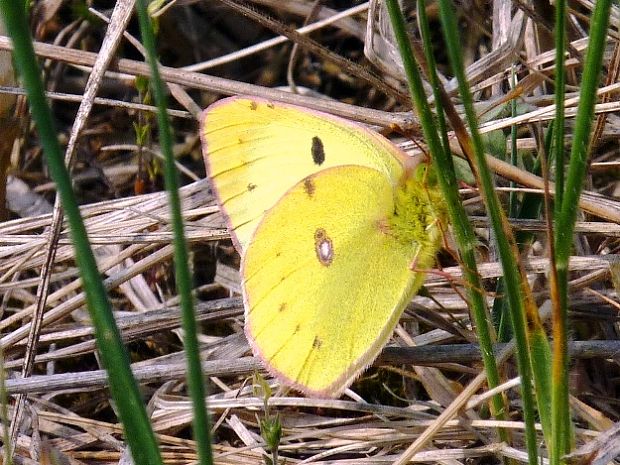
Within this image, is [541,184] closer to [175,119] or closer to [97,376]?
[97,376]

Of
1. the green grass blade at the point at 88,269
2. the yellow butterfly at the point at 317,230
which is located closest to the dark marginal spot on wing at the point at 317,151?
the yellow butterfly at the point at 317,230

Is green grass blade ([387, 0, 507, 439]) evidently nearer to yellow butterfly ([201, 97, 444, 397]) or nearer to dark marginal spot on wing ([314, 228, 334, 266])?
yellow butterfly ([201, 97, 444, 397])

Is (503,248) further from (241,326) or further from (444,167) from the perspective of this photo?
(241,326)

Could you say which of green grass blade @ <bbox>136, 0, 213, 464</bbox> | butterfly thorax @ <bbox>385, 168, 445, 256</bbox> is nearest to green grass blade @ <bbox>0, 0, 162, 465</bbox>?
green grass blade @ <bbox>136, 0, 213, 464</bbox>

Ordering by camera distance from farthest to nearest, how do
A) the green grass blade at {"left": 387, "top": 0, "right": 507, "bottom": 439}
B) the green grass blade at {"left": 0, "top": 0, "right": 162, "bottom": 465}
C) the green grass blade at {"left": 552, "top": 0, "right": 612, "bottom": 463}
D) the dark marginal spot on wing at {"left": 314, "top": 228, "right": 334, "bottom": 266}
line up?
1. the dark marginal spot on wing at {"left": 314, "top": 228, "right": 334, "bottom": 266}
2. the green grass blade at {"left": 387, "top": 0, "right": 507, "bottom": 439}
3. the green grass blade at {"left": 552, "top": 0, "right": 612, "bottom": 463}
4. the green grass blade at {"left": 0, "top": 0, "right": 162, "bottom": 465}

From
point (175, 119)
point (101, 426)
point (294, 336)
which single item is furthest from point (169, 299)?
point (175, 119)

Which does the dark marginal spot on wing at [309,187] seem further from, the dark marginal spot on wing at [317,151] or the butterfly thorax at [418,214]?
the butterfly thorax at [418,214]

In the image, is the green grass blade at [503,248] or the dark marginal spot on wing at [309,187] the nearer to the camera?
the green grass blade at [503,248]
